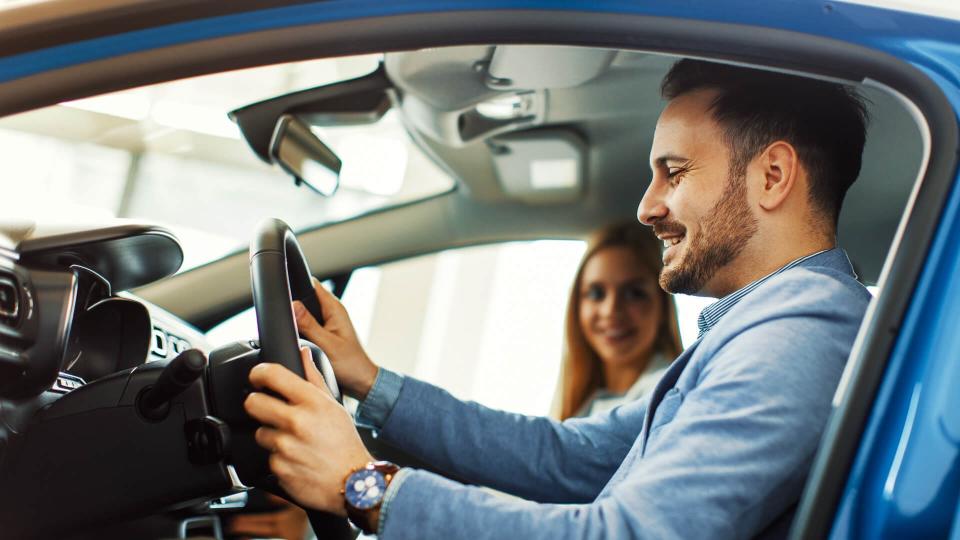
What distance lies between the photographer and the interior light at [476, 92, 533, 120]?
202cm

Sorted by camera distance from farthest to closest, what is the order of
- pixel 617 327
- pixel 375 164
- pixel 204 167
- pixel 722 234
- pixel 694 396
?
pixel 204 167
pixel 617 327
pixel 375 164
pixel 722 234
pixel 694 396

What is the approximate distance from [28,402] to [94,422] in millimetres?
83

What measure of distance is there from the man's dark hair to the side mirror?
0.97 meters

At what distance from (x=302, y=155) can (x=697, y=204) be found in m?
1.03

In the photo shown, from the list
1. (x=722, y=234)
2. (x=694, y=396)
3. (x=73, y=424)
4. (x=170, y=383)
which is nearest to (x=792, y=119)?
(x=722, y=234)

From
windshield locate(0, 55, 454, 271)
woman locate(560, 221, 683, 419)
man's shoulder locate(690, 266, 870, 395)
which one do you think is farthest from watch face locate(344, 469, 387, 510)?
woman locate(560, 221, 683, 419)

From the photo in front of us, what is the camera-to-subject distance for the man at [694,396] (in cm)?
86

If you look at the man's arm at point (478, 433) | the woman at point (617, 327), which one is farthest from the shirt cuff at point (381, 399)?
the woman at point (617, 327)

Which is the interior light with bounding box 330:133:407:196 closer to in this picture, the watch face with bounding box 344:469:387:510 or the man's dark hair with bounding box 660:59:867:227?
the man's dark hair with bounding box 660:59:867:227

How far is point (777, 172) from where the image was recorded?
120cm

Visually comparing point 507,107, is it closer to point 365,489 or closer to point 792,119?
point 792,119

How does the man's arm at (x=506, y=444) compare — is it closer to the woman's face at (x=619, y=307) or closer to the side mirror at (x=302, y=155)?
the side mirror at (x=302, y=155)

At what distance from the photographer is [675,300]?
9.59 feet

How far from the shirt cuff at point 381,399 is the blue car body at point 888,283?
0.76 meters
